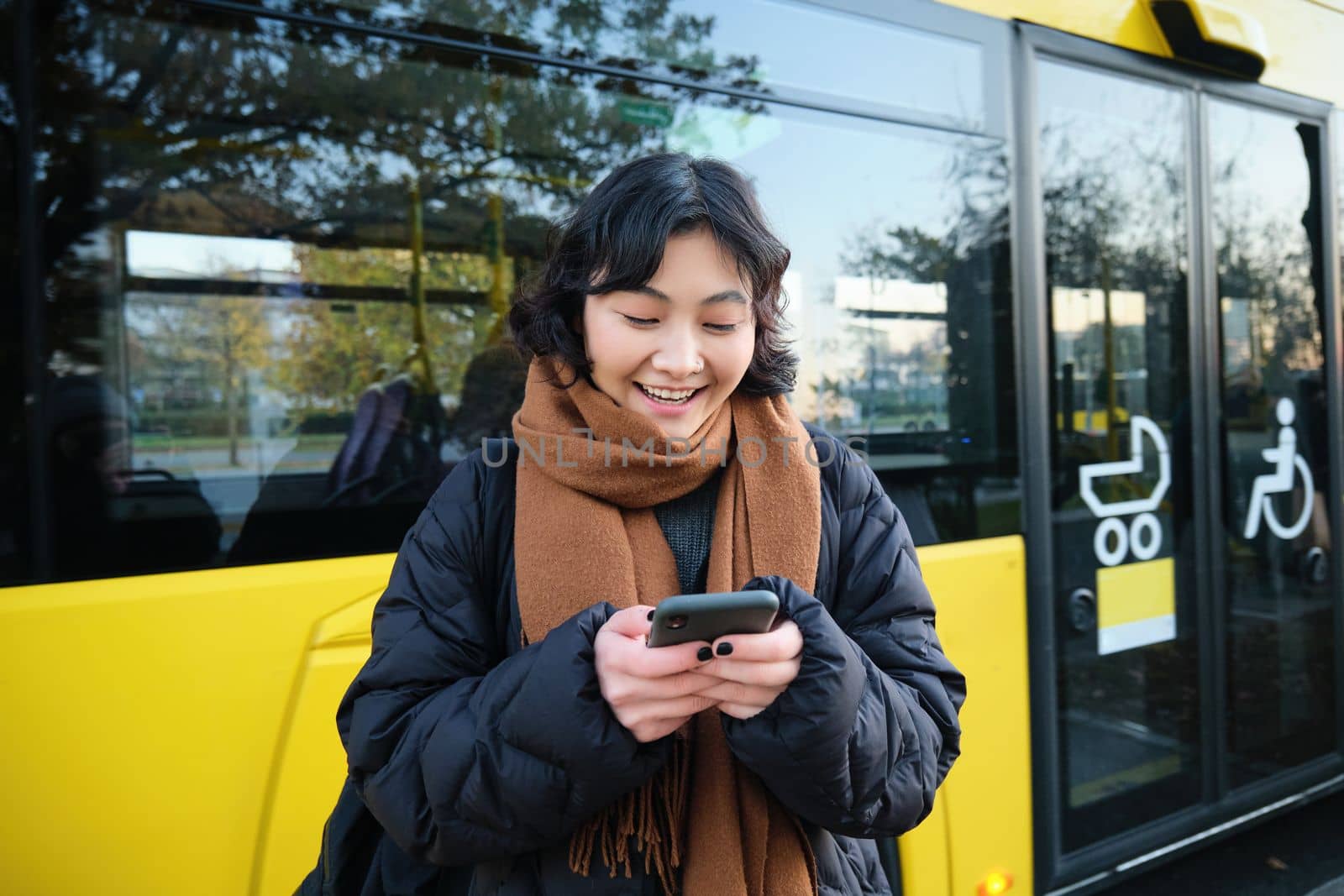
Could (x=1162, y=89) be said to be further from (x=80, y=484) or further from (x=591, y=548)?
(x=80, y=484)

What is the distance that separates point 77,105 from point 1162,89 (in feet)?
10.2

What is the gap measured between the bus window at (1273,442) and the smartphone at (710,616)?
9.52ft

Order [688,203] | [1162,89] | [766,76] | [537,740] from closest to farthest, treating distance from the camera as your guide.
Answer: [537,740] < [688,203] < [766,76] < [1162,89]

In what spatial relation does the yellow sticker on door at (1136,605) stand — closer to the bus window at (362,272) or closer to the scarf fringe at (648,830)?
the bus window at (362,272)

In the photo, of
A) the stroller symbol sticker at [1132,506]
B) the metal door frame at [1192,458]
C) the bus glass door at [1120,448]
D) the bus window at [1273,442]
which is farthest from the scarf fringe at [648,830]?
the bus window at [1273,442]

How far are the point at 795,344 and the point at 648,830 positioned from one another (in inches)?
61.8

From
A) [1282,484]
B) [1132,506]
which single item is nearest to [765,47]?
[1132,506]

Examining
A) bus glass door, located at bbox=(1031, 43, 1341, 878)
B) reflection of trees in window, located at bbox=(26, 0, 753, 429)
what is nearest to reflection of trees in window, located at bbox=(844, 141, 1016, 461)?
bus glass door, located at bbox=(1031, 43, 1341, 878)

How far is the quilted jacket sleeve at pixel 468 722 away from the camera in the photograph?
954 millimetres

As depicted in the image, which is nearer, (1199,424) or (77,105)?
(77,105)

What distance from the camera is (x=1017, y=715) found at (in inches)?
101

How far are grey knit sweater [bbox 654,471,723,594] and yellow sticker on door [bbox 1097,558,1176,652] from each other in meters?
2.02

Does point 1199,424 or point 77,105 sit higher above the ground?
point 77,105

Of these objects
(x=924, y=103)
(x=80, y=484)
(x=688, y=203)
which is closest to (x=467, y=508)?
(x=688, y=203)
